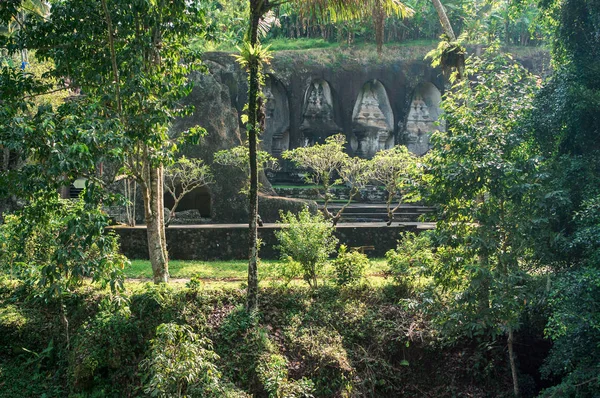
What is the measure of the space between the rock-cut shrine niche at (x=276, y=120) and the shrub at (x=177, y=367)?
1760 cm

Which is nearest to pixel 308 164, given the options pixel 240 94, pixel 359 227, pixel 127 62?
pixel 359 227

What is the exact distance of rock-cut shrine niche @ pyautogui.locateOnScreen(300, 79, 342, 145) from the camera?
85.9 ft

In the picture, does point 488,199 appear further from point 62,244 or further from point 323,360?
point 62,244

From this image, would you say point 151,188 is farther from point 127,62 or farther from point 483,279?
point 483,279

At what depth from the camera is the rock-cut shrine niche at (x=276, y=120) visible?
84.1ft

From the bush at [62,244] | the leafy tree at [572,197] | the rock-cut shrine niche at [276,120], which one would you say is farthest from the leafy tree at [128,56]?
the rock-cut shrine niche at [276,120]

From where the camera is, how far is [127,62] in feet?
29.2

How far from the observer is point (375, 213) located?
68.5 ft

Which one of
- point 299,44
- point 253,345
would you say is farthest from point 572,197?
point 299,44

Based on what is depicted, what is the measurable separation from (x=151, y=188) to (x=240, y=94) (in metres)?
14.0

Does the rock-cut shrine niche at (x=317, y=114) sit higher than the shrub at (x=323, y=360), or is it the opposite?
the rock-cut shrine niche at (x=317, y=114)

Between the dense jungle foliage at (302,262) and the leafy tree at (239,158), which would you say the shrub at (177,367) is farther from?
the leafy tree at (239,158)

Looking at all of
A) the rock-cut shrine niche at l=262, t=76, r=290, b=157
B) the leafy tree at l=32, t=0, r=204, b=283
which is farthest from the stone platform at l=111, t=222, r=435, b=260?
the rock-cut shrine niche at l=262, t=76, r=290, b=157

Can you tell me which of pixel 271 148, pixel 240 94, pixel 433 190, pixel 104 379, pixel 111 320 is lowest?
pixel 104 379
